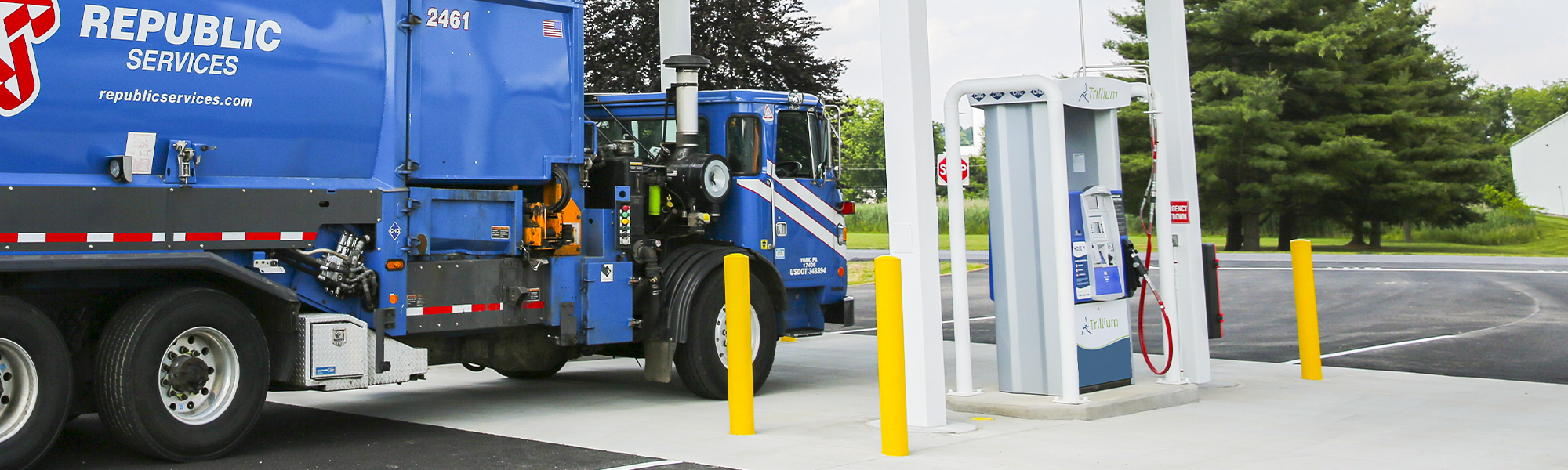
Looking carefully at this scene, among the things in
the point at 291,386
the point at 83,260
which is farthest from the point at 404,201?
the point at 83,260

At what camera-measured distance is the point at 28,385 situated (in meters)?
6.63

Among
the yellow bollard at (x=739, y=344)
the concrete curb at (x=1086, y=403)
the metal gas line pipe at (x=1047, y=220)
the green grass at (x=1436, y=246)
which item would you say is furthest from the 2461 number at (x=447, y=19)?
the green grass at (x=1436, y=246)

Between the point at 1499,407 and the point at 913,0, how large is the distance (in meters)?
5.07

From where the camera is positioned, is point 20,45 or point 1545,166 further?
point 1545,166

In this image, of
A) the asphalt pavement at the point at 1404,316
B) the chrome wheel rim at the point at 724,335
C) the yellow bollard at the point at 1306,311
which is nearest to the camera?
the chrome wheel rim at the point at 724,335

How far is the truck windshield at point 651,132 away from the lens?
1097 centimetres

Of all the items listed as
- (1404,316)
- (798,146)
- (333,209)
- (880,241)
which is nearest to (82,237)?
(333,209)

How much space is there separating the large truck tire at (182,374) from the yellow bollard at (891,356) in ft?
11.8

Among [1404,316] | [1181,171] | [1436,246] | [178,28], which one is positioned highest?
[178,28]

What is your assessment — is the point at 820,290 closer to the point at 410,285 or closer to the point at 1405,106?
the point at 410,285

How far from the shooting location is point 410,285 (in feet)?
27.7

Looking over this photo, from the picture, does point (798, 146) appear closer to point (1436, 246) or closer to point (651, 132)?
point (651, 132)

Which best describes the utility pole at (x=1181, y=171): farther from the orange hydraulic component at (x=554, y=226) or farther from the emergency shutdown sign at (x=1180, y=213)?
the orange hydraulic component at (x=554, y=226)

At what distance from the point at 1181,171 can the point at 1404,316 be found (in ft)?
27.8
